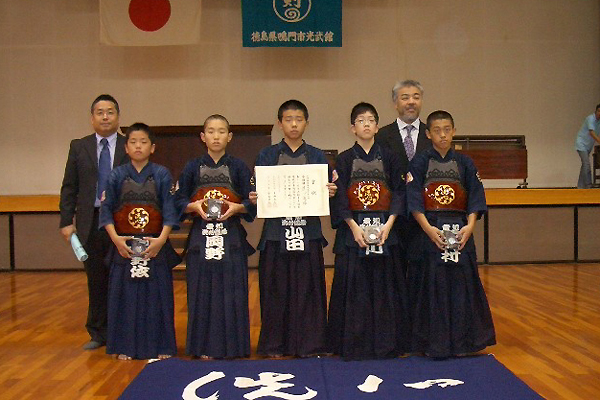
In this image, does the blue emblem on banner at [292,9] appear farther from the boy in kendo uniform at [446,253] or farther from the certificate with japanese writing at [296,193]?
the certificate with japanese writing at [296,193]

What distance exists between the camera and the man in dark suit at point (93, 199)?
4.00 m

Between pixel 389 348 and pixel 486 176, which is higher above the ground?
pixel 486 176

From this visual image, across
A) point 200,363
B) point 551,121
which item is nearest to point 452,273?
point 200,363

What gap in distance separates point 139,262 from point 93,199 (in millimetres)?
689

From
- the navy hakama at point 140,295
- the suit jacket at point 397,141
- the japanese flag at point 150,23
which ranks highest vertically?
the japanese flag at point 150,23

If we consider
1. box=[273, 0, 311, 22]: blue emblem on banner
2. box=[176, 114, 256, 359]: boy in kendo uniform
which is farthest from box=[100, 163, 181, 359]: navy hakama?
box=[273, 0, 311, 22]: blue emblem on banner

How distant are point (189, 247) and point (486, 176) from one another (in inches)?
218

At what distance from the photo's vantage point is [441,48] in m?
9.69

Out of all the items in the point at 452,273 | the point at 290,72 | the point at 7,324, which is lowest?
the point at 7,324

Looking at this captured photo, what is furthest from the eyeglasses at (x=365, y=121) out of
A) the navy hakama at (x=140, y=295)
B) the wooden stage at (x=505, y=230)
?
the wooden stage at (x=505, y=230)

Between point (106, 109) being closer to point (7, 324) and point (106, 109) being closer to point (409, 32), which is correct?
point (7, 324)

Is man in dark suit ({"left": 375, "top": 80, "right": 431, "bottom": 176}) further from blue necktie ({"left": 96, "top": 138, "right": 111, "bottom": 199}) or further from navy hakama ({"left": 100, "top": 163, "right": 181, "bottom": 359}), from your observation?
blue necktie ({"left": 96, "top": 138, "right": 111, "bottom": 199})

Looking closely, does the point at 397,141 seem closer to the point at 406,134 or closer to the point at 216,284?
the point at 406,134

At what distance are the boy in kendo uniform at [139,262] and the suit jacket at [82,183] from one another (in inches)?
16.0
